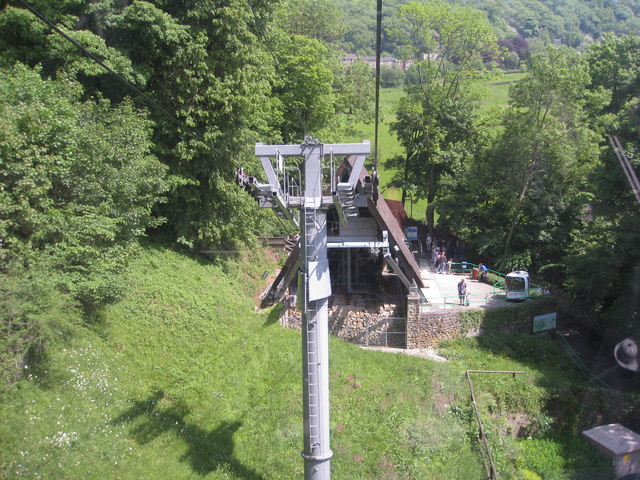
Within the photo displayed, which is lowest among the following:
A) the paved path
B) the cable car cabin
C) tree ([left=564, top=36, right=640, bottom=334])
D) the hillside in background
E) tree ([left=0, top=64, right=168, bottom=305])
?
the paved path

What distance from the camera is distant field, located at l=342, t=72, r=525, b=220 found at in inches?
1327

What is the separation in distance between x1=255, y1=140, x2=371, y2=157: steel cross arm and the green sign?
14.2 meters

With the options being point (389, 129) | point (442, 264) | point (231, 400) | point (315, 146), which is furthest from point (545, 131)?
point (315, 146)

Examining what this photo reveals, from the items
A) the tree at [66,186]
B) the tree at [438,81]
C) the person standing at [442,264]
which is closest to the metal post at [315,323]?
the tree at [66,186]

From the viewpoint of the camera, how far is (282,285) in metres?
18.5

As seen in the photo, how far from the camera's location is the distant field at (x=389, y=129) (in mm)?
33703

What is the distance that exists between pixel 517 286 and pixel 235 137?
12308 mm

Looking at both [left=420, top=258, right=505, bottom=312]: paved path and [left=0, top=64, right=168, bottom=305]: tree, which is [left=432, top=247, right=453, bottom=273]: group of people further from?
[left=0, top=64, right=168, bottom=305]: tree

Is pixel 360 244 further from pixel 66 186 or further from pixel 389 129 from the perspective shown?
pixel 389 129

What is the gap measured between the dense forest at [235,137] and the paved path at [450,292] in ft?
8.78

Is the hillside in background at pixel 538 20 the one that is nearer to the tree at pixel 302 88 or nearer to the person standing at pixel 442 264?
the tree at pixel 302 88

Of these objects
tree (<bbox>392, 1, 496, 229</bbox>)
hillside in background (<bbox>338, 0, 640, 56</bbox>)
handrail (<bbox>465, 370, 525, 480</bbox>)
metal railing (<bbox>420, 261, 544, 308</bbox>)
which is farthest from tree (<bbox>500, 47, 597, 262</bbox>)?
hillside in background (<bbox>338, 0, 640, 56</bbox>)

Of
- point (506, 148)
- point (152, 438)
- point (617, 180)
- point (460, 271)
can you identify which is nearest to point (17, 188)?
point (152, 438)

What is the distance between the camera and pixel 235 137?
19.0m
